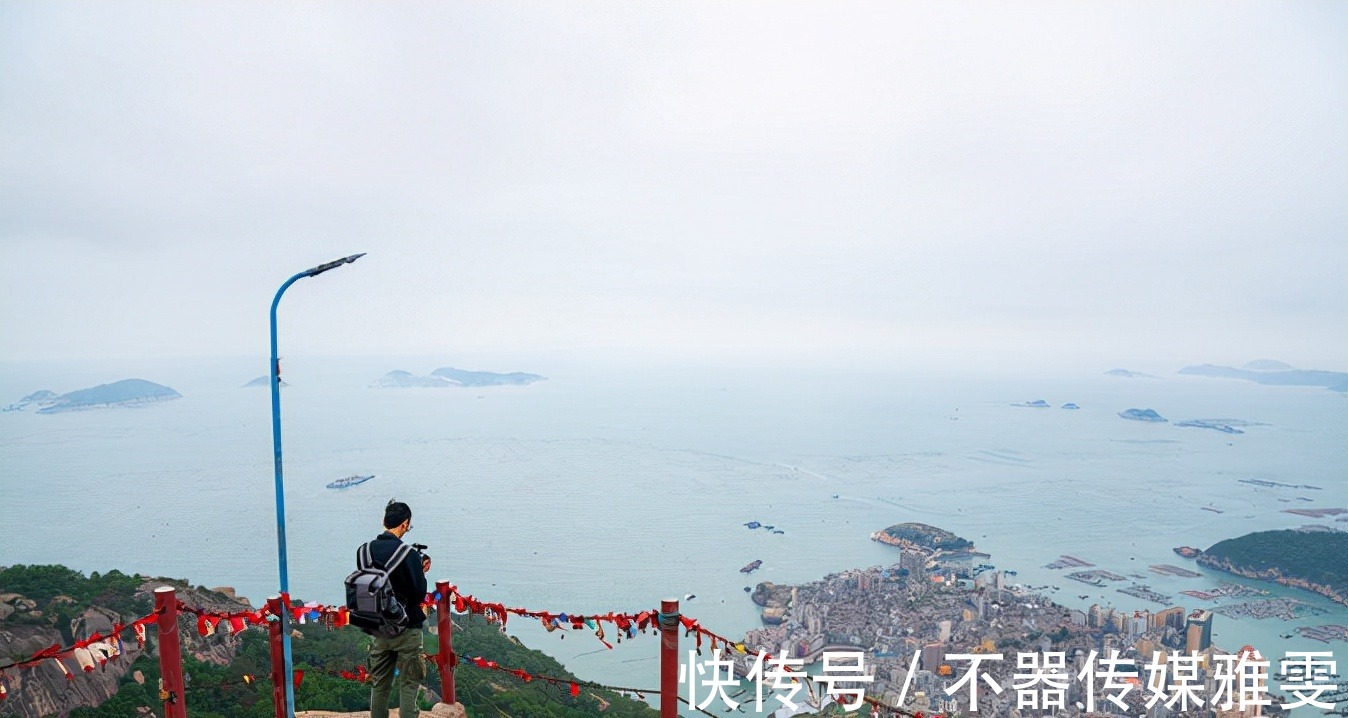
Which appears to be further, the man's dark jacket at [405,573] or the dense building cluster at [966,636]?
the dense building cluster at [966,636]

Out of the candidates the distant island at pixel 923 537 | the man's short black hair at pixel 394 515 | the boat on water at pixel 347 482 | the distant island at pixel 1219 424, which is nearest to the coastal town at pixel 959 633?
the distant island at pixel 923 537

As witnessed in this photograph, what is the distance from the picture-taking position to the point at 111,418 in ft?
349

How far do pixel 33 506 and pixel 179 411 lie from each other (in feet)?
216

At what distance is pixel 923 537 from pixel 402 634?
5560 centimetres

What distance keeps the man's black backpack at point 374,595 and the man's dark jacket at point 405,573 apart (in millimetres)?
24

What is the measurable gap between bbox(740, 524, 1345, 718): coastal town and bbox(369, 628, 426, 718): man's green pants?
19.5 meters

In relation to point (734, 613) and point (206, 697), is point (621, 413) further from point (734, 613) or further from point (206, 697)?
point (206, 697)

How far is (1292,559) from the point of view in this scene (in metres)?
45.9

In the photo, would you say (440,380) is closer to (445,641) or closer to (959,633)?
(959,633)

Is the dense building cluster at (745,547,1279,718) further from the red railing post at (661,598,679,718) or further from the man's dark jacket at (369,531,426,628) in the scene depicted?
the man's dark jacket at (369,531,426,628)

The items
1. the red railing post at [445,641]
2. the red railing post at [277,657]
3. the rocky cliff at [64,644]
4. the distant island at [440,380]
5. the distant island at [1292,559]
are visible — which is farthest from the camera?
the distant island at [440,380]

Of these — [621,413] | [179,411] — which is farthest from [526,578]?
[179,411]

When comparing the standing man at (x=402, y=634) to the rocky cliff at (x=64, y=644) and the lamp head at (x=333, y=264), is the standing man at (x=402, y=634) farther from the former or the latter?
the rocky cliff at (x=64, y=644)

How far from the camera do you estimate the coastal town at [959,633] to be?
23.2 metres
